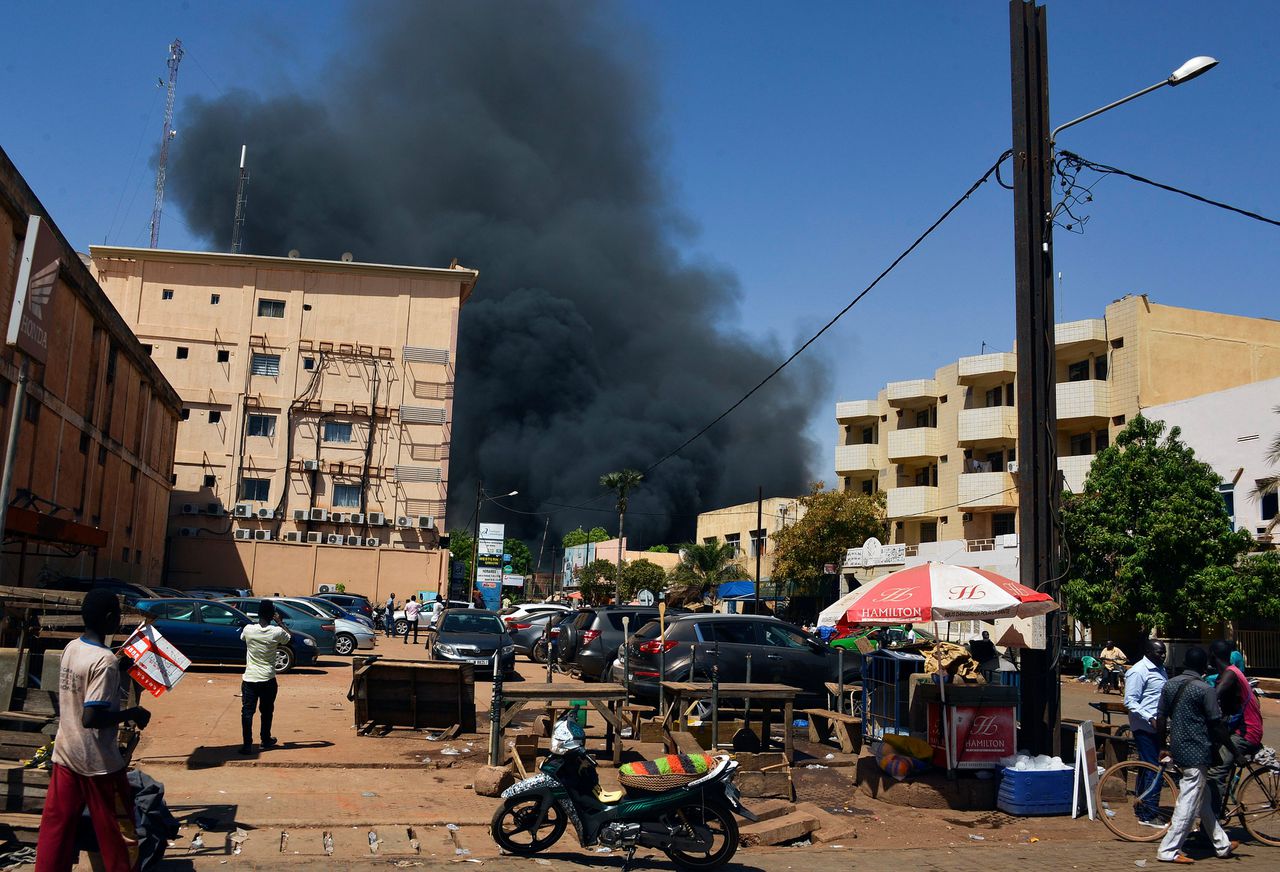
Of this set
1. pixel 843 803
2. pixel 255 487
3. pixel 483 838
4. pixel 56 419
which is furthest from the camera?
pixel 255 487

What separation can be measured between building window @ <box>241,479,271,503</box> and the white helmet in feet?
161

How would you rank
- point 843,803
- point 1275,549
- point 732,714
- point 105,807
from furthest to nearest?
point 1275,549 < point 732,714 < point 843,803 < point 105,807

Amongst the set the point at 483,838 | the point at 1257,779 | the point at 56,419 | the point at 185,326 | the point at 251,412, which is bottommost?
the point at 483,838

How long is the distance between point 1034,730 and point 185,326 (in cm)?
5251

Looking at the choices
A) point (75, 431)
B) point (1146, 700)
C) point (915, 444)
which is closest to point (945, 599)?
point (1146, 700)

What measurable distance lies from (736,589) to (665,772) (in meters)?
47.9

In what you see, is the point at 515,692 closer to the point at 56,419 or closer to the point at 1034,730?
the point at 1034,730

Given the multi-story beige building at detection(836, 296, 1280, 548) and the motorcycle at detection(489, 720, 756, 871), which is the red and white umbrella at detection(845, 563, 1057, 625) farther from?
the multi-story beige building at detection(836, 296, 1280, 548)

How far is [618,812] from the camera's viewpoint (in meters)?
7.37

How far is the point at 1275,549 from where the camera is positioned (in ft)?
93.2

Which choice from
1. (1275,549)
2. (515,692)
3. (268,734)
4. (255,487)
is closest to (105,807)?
(515,692)

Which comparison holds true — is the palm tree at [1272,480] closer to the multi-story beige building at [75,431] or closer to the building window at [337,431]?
the multi-story beige building at [75,431]

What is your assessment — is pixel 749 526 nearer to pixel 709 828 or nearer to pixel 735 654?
pixel 735 654

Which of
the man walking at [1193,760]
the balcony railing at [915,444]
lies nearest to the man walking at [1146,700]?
the man walking at [1193,760]
